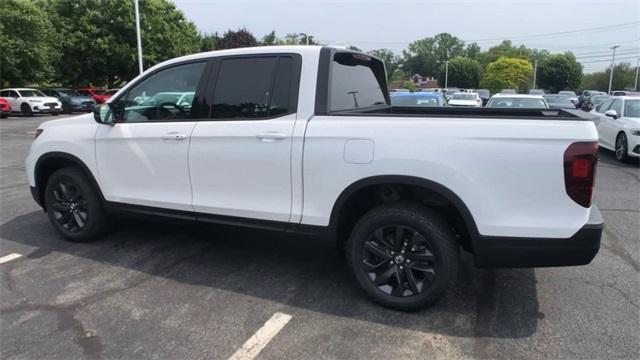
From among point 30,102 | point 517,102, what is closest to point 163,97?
point 517,102

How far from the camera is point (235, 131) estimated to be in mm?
3953

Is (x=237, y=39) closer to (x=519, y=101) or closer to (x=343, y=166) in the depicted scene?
(x=519, y=101)

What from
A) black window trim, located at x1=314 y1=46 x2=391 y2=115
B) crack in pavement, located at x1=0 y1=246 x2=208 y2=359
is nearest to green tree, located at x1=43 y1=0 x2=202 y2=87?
crack in pavement, located at x1=0 y1=246 x2=208 y2=359

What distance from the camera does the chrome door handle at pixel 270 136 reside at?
12.3ft

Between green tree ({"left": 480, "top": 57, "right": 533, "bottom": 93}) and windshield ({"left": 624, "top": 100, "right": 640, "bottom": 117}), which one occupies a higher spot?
green tree ({"left": 480, "top": 57, "right": 533, "bottom": 93})

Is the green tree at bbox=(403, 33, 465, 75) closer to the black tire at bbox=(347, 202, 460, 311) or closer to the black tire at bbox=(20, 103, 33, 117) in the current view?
the black tire at bbox=(20, 103, 33, 117)

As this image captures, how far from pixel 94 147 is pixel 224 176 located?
1.59m

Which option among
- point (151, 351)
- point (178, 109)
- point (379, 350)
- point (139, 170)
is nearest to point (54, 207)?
point (139, 170)

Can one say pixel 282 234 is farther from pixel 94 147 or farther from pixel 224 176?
pixel 94 147

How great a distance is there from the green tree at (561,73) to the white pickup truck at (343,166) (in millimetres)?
90092

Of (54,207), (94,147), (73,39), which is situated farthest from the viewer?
(73,39)

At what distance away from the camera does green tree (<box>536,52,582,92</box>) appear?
8356 centimetres

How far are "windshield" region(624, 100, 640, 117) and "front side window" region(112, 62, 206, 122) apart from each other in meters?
10.8

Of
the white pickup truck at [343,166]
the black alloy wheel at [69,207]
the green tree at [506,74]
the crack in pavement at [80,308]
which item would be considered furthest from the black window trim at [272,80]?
the green tree at [506,74]
